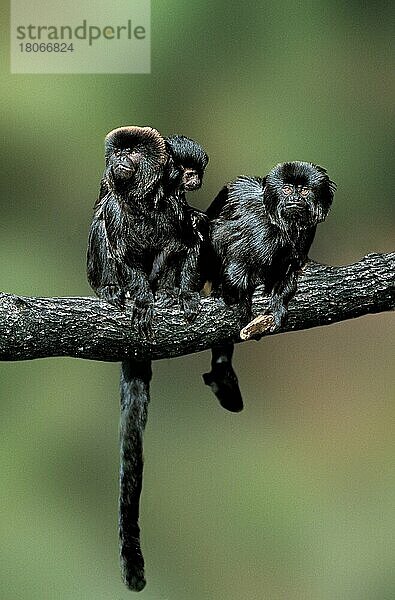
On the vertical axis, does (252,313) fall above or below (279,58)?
below

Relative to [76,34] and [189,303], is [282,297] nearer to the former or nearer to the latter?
[189,303]

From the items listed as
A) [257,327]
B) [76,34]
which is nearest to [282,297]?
[257,327]

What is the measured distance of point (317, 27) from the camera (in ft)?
9.31

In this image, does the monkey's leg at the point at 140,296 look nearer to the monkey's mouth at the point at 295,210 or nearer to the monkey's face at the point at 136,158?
the monkey's face at the point at 136,158

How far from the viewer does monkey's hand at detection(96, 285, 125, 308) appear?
221cm

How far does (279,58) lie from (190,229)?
902mm

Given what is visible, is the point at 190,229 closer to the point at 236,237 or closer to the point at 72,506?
the point at 236,237

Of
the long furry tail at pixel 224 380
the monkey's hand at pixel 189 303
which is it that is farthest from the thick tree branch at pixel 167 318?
the long furry tail at pixel 224 380

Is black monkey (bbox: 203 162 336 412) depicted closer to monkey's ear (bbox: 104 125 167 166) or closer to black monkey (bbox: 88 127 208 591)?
black monkey (bbox: 88 127 208 591)

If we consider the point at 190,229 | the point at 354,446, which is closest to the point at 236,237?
the point at 190,229

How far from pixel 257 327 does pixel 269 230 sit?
9.7 inches

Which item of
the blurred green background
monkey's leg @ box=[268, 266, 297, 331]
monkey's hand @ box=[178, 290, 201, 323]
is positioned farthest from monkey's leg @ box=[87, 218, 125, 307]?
the blurred green background

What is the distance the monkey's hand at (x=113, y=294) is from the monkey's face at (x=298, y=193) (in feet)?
1.43

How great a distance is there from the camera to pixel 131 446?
2.38 metres
